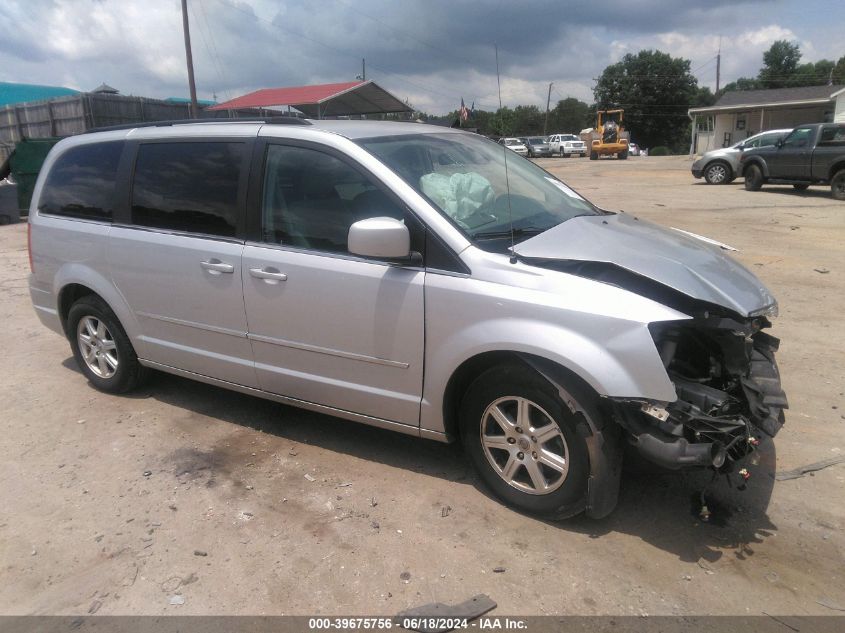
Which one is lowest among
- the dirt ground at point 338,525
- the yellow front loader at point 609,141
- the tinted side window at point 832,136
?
the dirt ground at point 338,525

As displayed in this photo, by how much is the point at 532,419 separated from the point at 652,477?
0.96 meters

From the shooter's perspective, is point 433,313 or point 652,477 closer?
point 433,313

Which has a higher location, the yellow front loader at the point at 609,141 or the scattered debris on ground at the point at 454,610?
the yellow front loader at the point at 609,141

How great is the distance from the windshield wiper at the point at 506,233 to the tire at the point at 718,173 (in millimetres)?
18815

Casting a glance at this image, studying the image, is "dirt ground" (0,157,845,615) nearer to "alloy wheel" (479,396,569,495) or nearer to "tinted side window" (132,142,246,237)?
"alloy wheel" (479,396,569,495)

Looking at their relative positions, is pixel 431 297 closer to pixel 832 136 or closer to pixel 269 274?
pixel 269 274

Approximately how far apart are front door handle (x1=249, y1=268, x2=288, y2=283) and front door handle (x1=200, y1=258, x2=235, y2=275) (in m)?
0.18

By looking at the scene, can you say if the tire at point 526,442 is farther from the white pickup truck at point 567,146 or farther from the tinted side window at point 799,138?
the white pickup truck at point 567,146

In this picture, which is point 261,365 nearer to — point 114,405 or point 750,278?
point 114,405

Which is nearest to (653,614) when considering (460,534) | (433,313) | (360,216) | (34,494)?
(460,534)

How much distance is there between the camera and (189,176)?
401cm

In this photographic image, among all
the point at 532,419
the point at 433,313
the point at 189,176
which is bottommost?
the point at 532,419

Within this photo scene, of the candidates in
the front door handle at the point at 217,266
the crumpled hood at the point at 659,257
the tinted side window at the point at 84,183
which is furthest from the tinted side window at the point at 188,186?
the crumpled hood at the point at 659,257

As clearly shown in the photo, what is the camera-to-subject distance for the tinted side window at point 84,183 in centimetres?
443
